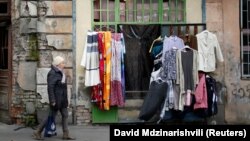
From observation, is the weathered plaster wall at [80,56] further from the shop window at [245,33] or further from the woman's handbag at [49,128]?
the shop window at [245,33]

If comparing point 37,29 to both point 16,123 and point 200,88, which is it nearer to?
point 16,123

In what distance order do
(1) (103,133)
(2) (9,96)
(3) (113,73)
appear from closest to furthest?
(1) (103,133), (3) (113,73), (2) (9,96)

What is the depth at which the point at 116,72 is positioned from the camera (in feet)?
37.6

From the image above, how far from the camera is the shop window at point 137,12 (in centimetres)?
1178

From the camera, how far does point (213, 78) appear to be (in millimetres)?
11641

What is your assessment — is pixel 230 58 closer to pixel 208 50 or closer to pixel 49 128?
pixel 208 50

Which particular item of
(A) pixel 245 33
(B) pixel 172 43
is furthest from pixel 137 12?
(A) pixel 245 33

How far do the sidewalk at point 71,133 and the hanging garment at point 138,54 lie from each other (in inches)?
50.5

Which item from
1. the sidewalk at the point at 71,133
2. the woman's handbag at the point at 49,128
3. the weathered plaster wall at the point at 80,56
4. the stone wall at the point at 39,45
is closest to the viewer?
the woman's handbag at the point at 49,128

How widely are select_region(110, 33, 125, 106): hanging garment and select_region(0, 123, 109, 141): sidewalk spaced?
27.9 inches

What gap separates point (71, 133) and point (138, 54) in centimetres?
250

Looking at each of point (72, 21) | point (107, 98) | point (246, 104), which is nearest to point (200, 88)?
point (246, 104)

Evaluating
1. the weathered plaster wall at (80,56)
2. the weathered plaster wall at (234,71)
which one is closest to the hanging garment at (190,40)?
the weathered plaster wall at (234,71)

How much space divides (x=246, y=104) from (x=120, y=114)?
2981mm
